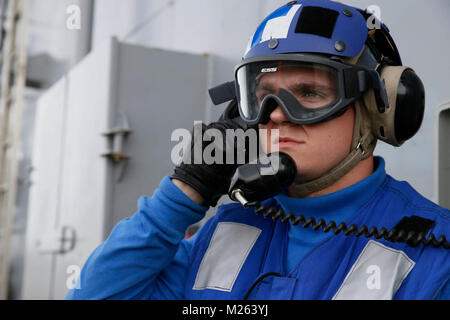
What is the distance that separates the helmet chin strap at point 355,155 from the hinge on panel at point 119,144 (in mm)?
1696

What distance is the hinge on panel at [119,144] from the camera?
294cm

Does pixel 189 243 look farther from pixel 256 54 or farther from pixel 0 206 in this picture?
pixel 0 206

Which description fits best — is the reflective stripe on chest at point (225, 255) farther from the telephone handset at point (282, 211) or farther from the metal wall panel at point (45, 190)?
the metal wall panel at point (45, 190)

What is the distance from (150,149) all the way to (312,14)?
1.79 m

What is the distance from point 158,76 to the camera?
3068 mm

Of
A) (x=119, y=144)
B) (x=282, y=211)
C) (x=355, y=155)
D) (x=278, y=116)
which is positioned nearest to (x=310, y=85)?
(x=278, y=116)

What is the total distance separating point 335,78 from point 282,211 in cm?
38

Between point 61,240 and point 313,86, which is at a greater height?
point 313,86

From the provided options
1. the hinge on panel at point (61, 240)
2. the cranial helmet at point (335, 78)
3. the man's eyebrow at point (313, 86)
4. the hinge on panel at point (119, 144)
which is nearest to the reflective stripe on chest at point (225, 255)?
the cranial helmet at point (335, 78)

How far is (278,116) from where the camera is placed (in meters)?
1.40

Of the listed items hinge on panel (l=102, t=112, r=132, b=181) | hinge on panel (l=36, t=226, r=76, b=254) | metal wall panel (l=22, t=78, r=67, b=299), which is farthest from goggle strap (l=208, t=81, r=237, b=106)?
metal wall panel (l=22, t=78, r=67, b=299)

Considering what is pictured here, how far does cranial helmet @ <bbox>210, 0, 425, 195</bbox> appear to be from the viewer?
1345 mm

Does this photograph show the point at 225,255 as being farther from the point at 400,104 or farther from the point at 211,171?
the point at 400,104

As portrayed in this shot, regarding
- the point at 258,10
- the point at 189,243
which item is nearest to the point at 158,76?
the point at 258,10
